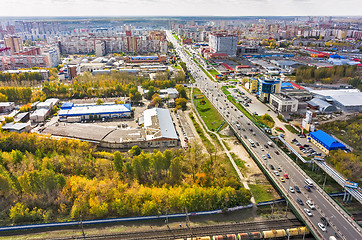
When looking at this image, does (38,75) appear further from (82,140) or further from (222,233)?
(222,233)

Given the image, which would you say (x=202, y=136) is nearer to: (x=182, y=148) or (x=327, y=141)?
(x=182, y=148)

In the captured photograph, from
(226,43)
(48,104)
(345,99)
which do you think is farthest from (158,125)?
(226,43)

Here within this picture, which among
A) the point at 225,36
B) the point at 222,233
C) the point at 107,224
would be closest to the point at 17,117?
the point at 107,224

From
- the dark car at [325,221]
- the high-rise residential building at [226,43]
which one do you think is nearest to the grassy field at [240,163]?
the dark car at [325,221]

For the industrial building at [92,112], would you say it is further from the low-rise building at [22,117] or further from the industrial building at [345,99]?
the industrial building at [345,99]

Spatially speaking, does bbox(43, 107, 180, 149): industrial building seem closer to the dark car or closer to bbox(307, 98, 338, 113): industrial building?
the dark car

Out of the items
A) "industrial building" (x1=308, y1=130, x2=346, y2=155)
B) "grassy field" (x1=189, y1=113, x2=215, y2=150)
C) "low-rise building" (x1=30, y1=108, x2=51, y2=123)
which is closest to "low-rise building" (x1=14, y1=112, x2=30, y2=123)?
"low-rise building" (x1=30, y1=108, x2=51, y2=123)
